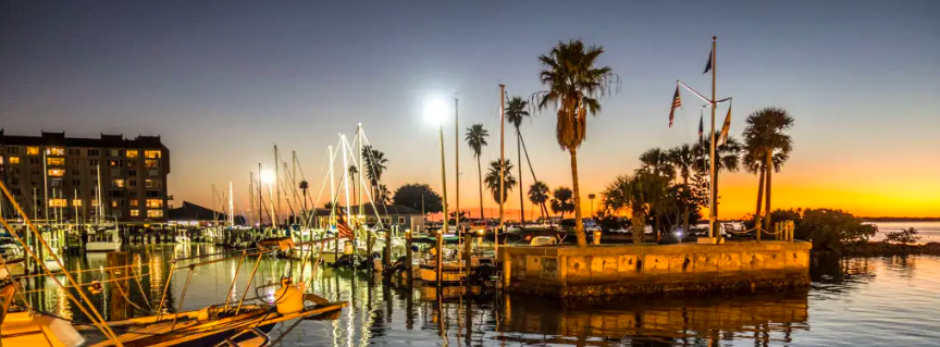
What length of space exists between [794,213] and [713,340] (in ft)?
181

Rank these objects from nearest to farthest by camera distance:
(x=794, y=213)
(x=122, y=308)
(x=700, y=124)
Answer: (x=122, y=308) < (x=700, y=124) < (x=794, y=213)

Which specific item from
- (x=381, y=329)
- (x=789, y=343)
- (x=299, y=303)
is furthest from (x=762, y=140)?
(x=299, y=303)

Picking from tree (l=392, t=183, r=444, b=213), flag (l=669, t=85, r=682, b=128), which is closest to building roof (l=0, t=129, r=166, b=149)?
tree (l=392, t=183, r=444, b=213)

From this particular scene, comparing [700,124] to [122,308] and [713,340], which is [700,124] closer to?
[713,340]

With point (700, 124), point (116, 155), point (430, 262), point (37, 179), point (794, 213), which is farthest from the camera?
point (116, 155)

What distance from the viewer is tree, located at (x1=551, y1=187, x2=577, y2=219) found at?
152 m

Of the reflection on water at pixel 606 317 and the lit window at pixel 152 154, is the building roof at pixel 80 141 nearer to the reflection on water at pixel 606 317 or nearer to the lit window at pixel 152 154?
the lit window at pixel 152 154

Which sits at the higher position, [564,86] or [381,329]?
[564,86]

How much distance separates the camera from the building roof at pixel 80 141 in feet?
451

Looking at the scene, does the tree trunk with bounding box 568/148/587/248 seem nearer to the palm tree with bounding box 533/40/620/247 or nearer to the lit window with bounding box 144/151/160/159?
the palm tree with bounding box 533/40/620/247

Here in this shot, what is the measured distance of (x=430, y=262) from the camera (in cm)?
3747

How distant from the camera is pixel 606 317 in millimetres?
26500

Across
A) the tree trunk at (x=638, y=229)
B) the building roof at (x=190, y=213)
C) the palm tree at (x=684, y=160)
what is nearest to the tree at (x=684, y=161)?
the palm tree at (x=684, y=160)

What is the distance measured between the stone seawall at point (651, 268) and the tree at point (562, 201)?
113 meters
